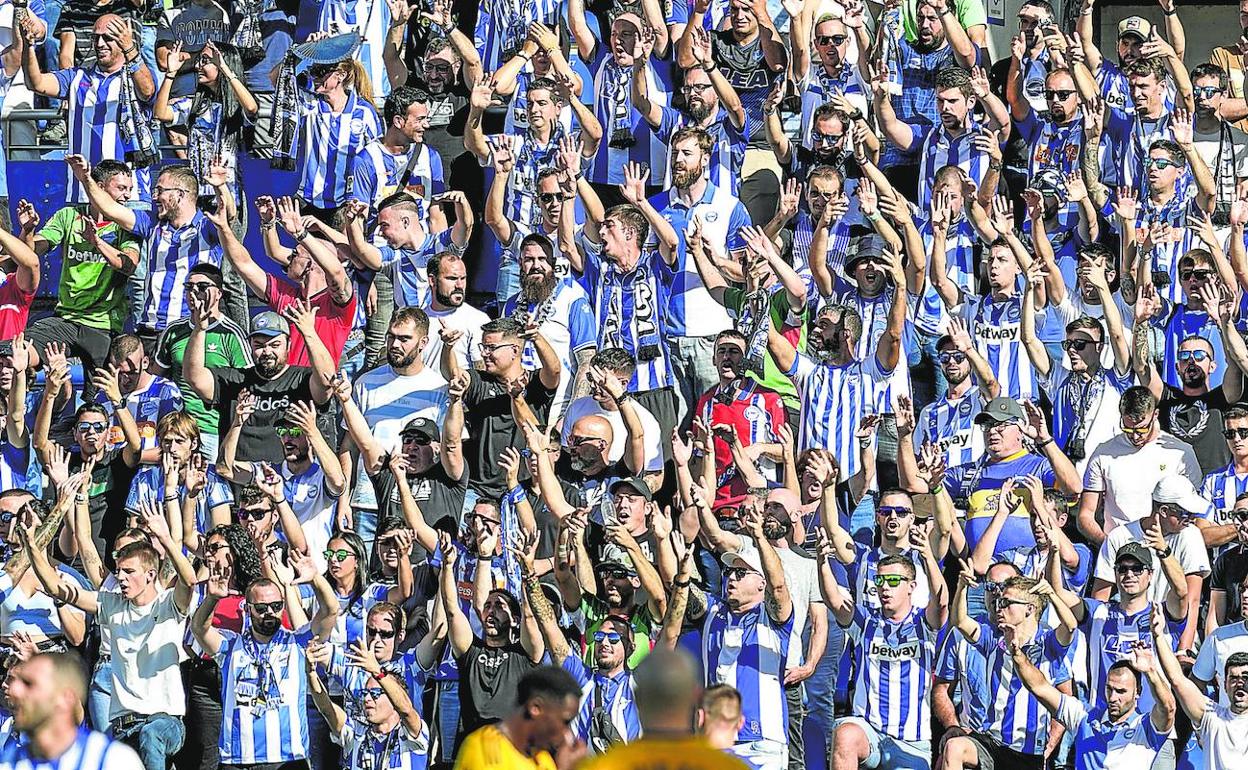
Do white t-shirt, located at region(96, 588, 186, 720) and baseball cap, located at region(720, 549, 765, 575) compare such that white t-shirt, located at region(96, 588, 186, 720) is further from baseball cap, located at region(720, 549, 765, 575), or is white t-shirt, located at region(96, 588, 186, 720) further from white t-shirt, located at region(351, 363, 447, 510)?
baseball cap, located at region(720, 549, 765, 575)

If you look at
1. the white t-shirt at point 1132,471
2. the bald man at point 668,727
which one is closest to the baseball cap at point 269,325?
the white t-shirt at point 1132,471

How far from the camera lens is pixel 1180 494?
11.6 metres

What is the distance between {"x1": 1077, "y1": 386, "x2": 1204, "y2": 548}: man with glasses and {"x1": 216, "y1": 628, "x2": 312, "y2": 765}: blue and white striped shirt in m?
3.72

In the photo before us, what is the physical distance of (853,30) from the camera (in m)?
12.8

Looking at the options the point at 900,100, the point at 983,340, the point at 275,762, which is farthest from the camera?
the point at 900,100

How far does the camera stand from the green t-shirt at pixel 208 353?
1205cm

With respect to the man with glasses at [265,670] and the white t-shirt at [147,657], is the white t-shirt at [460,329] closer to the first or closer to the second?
the man with glasses at [265,670]

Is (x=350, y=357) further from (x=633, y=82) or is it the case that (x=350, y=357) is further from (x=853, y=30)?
(x=853, y=30)

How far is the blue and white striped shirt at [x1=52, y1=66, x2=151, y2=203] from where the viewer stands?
12867 millimetres

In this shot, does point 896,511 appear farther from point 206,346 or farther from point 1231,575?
point 206,346

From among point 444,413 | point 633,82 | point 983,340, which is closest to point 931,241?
point 983,340

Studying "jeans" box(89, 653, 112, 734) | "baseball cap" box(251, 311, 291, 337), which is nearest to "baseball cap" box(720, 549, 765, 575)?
"baseball cap" box(251, 311, 291, 337)

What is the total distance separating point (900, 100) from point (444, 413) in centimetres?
A: 300

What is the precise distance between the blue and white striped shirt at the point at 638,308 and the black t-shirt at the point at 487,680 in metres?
1.59
